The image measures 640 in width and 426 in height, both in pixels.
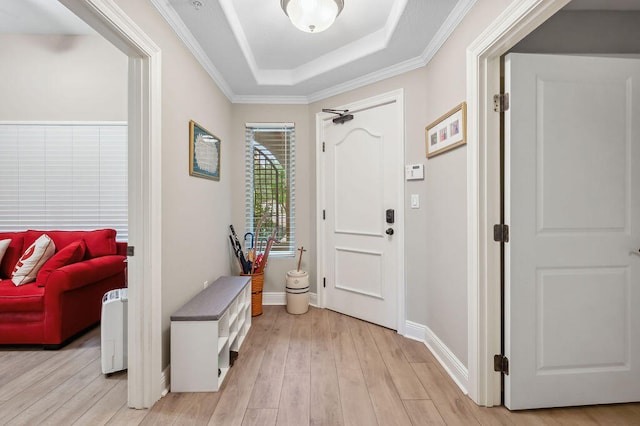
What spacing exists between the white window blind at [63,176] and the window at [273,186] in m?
1.39

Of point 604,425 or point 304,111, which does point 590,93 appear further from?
point 304,111

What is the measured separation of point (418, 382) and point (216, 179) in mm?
2319

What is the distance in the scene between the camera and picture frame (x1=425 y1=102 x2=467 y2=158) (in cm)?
174

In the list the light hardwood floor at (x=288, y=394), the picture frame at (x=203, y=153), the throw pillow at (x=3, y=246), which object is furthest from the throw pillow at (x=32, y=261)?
the picture frame at (x=203, y=153)

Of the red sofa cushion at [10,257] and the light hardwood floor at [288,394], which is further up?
the red sofa cushion at [10,257]

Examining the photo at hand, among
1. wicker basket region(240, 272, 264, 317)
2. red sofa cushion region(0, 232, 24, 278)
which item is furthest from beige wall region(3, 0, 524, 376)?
red sofa cushion region(0, 232, 24, 278)

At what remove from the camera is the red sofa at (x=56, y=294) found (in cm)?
219

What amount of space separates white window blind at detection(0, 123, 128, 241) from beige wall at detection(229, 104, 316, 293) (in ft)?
3.99

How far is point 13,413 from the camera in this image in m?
1.54

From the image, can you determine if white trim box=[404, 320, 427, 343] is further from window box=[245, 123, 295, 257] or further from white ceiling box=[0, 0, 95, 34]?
white ceiling box=[0, 0, 95, 34]

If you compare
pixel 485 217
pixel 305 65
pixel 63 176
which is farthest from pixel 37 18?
pixel 485 217

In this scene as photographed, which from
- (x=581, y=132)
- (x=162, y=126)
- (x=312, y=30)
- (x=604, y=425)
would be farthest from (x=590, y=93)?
(x=162, y=126)

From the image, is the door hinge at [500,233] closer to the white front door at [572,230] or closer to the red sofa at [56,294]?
the white front door at [572,230]

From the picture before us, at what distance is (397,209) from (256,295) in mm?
1701
